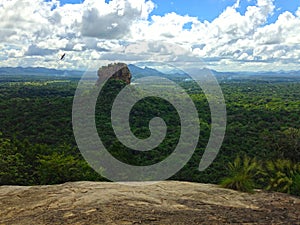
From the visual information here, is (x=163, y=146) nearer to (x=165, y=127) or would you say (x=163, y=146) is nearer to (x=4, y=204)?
(x=165, y=127)

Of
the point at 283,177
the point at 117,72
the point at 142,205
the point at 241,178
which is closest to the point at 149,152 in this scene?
the point at 283,177

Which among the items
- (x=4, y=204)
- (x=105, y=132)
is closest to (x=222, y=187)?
(x=4, y=204)

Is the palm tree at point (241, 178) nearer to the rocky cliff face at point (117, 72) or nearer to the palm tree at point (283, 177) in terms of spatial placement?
the palm tree at point (283, 177)

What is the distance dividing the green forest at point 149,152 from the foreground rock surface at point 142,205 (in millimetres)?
1213

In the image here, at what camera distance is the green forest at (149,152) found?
10.6m

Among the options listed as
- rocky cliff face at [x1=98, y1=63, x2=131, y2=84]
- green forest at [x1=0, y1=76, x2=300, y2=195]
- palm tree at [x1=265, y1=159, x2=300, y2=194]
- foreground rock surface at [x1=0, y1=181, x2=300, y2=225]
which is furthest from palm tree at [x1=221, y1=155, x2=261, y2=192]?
rocky cliff face at [x1=98, y1=63, x2=131, y2=84]

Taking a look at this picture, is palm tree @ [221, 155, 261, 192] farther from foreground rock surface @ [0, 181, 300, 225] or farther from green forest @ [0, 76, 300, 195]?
foreground rock surface @ [0, 181, 300, 225]

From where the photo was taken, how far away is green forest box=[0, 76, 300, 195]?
34.8ft

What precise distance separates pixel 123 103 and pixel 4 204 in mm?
42762

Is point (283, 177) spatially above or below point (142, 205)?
below

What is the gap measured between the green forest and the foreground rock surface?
1.21 meters

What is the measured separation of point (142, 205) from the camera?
7.51 metres

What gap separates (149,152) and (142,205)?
83.0 feet

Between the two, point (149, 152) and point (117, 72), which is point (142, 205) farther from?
point (117, 72)
